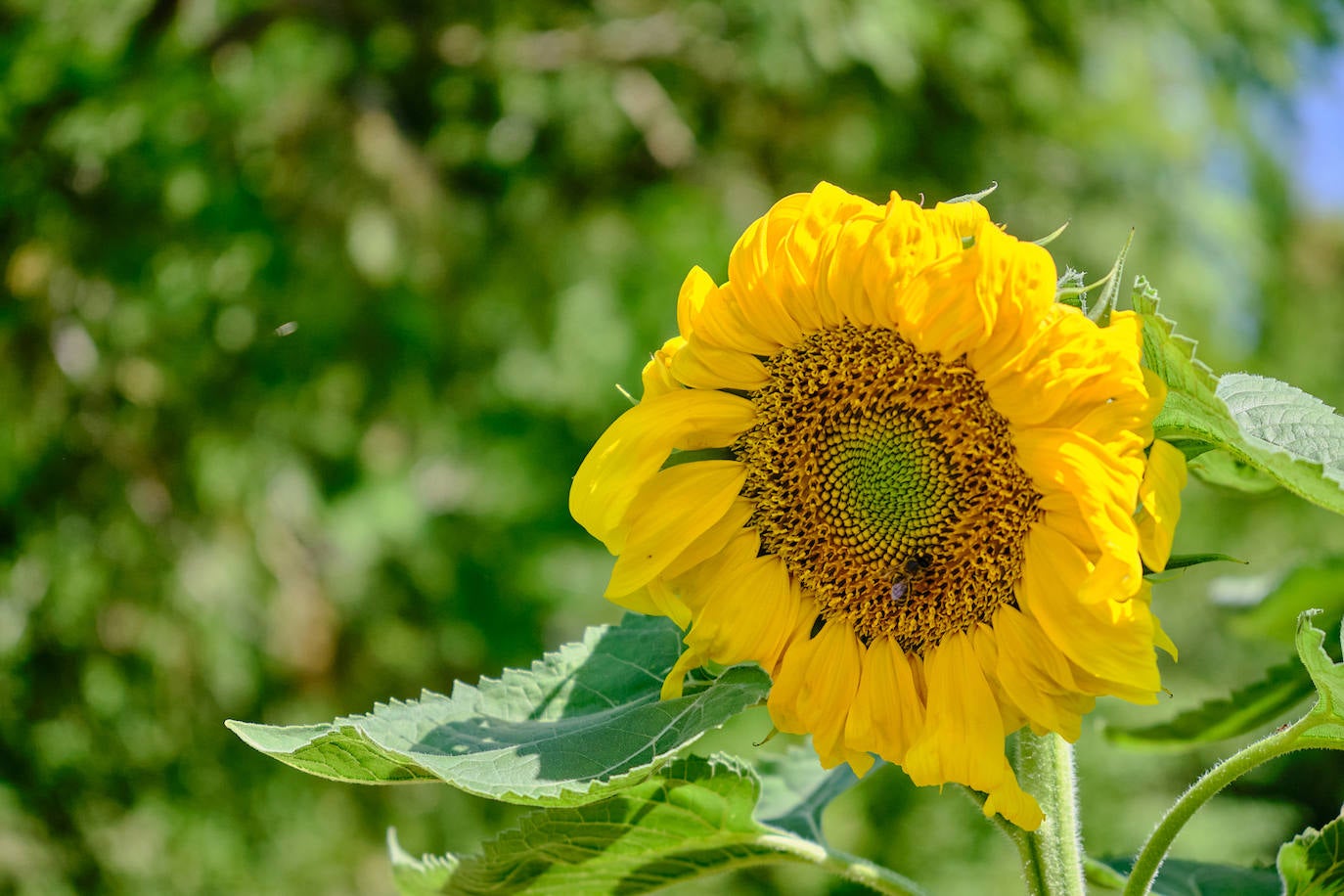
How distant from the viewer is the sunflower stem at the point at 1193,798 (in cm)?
49

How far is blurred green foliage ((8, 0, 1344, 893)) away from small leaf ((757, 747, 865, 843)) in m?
1.64

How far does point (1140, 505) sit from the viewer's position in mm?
443

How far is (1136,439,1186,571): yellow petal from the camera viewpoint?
43 centimetres

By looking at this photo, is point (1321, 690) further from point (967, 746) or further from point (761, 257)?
point (761, 257)

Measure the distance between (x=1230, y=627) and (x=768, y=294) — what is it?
61 centimetres

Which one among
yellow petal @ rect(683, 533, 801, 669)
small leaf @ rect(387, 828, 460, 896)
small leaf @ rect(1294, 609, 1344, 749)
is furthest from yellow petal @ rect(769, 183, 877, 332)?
small leaf @ rect(387, 828, 460, 896)

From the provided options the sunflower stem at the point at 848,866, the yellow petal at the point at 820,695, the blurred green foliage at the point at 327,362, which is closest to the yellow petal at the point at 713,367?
the yellow petal at the point at 820,695

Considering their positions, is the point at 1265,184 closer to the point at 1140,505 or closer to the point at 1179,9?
the point at 1179,9

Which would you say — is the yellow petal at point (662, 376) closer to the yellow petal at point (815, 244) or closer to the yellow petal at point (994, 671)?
the yellow petal at point (815, 244)

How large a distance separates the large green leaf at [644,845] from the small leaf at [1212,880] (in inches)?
8.7

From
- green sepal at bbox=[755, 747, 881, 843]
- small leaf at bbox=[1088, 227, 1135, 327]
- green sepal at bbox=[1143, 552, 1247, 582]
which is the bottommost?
green sepal at bbox=[755, 747, 881, 843]

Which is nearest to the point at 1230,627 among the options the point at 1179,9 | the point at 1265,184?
the point at 1179,9

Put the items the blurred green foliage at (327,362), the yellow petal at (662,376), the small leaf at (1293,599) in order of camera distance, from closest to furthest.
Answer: the yellow petal at (662,376) → the small leaf at (1293,599) → the blurred green foliage at (327,362)

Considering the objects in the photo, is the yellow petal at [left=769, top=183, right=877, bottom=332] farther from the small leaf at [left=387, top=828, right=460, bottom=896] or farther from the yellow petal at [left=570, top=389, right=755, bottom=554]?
the small leaf at [left=387, top=828, right=460, bottom=896]
